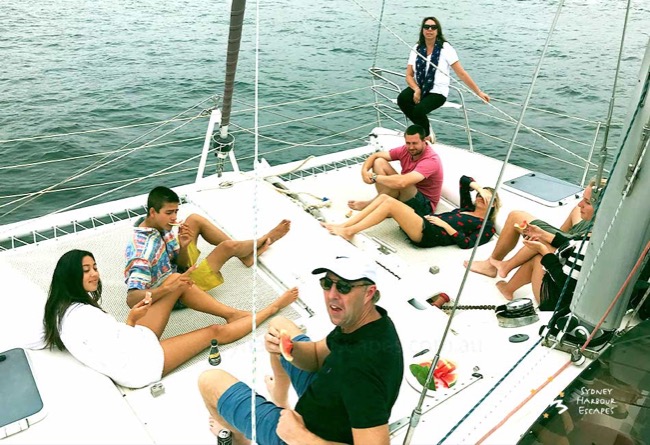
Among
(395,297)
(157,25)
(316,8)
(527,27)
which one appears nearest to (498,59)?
(527,27)

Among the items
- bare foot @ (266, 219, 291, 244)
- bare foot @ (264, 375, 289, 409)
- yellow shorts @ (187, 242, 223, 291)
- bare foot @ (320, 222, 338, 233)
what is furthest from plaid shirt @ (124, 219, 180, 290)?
bare foot @ (320, 222, 338, 233)

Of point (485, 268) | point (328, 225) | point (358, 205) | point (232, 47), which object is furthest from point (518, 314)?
point (232, 47)

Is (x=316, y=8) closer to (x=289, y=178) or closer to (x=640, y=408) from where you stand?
(x=289, y=178)

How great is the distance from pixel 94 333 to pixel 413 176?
2384 millimetres

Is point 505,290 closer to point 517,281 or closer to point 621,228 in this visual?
point 517,281

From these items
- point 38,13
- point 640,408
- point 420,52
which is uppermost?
point 420,52

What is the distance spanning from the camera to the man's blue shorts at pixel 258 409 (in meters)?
2.01

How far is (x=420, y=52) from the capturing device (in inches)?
193

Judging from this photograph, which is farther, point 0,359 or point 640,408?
point 0,359

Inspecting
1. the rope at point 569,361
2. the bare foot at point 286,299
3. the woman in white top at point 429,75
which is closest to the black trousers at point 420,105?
the woman in white top at point 429,75

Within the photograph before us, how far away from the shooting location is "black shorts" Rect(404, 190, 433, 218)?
4.17 metres

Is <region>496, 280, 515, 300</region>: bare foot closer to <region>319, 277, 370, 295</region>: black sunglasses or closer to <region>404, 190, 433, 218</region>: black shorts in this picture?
<region>404, 190, 433, 218</region>: black shorts

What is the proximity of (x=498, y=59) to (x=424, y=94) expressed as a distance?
9925 mm

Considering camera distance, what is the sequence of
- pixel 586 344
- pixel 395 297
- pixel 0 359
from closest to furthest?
1. pixel 586 344
2. pixel 0 359
3. pixel 395 297
